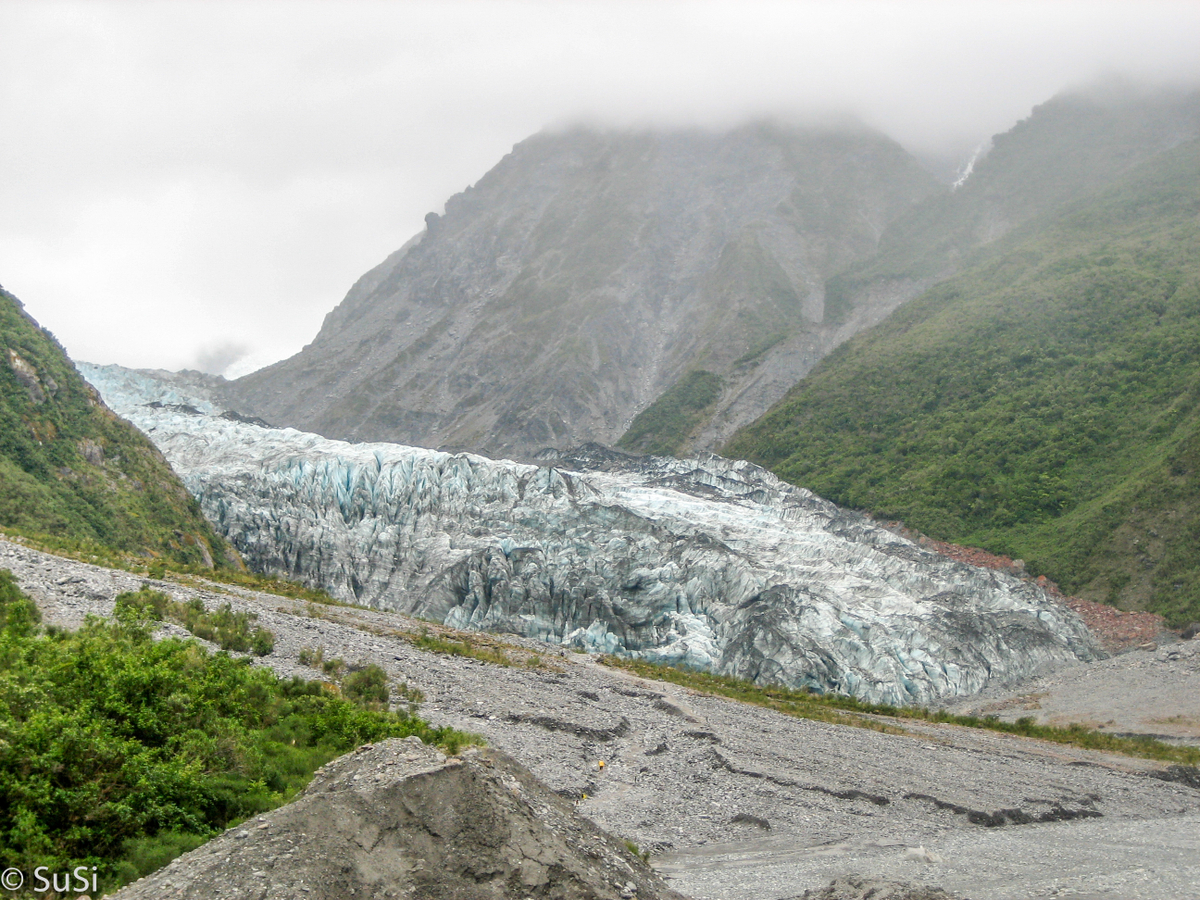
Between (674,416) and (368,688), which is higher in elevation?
(674,416)

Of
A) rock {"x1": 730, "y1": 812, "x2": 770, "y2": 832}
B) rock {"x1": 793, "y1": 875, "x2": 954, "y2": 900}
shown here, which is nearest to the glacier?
rock {"x1": 730, "y1": 812, "x2": 770, "y2": 832}

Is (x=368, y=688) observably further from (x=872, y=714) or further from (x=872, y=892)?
(x=872, y=714)

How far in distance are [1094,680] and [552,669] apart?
28.5 meters

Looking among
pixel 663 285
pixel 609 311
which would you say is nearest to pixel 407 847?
pixel 609 311

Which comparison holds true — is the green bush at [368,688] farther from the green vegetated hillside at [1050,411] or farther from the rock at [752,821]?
the green vegetated hillside at [1050,411]

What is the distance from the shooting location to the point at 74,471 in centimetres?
3962

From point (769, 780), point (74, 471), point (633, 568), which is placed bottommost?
point (769, 780)

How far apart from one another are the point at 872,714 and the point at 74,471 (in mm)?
35621

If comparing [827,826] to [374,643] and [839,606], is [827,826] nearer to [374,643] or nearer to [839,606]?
[374,643]

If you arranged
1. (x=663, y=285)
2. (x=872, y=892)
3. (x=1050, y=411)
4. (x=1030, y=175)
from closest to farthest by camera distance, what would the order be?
(x=872, y=892) < (x=1050, y=411) < (x=1030, y=175) < (x=663, y=285)

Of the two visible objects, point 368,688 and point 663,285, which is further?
point 663,285

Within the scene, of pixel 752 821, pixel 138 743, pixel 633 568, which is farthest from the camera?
pixel 633 568

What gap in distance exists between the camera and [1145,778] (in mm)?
26891

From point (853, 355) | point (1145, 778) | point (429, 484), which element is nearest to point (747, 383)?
point (853, 355)
